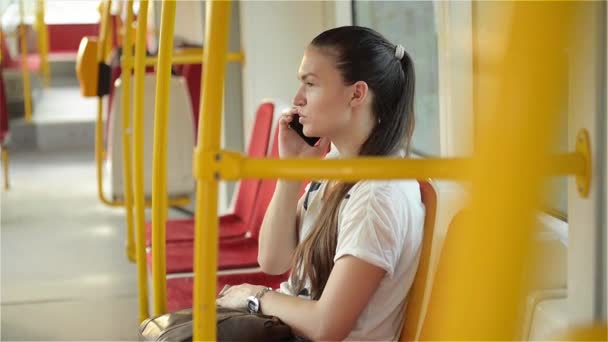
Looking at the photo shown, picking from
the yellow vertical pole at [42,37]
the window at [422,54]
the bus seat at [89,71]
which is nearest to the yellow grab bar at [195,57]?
the bus seat at [89,71]

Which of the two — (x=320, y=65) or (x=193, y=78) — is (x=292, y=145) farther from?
(x=193, y=78)

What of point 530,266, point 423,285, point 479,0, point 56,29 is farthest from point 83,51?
point 56,29

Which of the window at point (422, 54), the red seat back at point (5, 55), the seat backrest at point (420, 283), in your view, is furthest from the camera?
the red seat back at point (5, 55)

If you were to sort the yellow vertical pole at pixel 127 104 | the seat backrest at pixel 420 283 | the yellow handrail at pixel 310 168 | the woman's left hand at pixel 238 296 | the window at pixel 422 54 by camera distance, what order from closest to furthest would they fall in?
the yellow handrail at pixel 310 168 → the seat backrest at pixel 420 283 → the woman's left hand at pixel 238 296 → the window at pixel 422 54 → the yellow vertical pole at pixel 127 104

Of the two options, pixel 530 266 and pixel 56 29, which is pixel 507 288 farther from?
pixel 56 29

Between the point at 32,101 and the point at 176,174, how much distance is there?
5891 mm

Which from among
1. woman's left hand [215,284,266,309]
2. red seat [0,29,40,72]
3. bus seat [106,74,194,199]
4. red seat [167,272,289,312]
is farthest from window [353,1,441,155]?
red seat [0,29,40,72]

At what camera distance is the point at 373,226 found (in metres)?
1.74

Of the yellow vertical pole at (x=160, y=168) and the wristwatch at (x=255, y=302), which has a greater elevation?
the yellow vertical pole at (x=160, y=168)

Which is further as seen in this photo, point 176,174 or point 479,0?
point 176,174

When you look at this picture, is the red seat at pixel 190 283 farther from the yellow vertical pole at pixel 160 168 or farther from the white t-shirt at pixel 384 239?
the white t-shirt at pixel 384 239

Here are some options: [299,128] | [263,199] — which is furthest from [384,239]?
[263,199]

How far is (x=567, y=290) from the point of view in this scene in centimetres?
166

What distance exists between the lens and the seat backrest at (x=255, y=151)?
11.5ft
